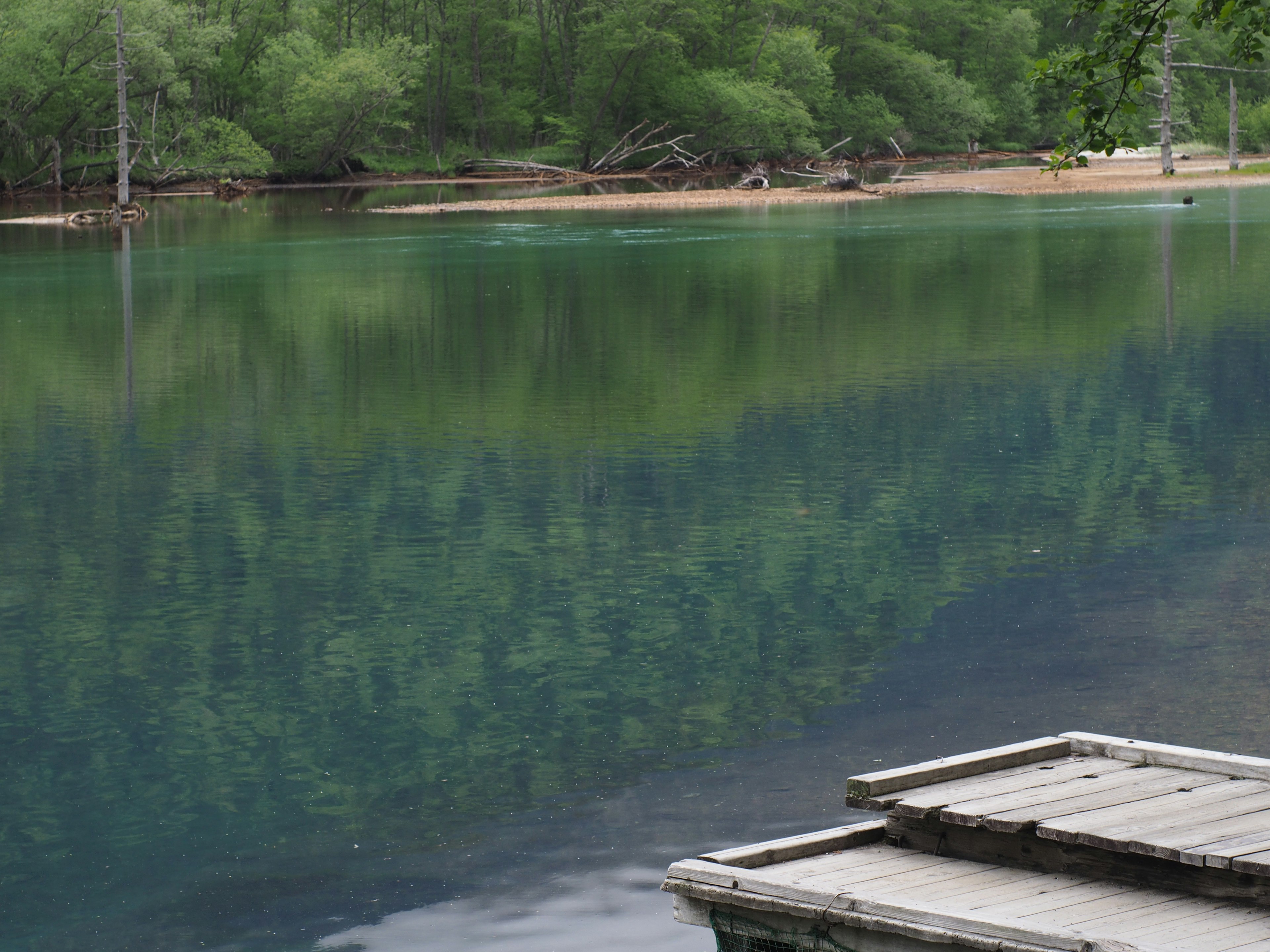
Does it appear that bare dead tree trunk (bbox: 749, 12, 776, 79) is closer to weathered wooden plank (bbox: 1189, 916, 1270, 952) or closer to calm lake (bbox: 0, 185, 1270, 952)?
calm lake (bbox: 0, 185, 1270, 952)

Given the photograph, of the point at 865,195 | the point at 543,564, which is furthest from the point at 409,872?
the point at 865,195

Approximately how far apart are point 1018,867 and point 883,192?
6605cm

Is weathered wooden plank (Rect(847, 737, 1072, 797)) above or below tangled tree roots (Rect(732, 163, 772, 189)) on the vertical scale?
below

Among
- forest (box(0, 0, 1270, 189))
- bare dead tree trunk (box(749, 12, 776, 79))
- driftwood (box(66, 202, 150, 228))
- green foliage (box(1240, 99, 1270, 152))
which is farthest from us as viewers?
bare dead tree trunk (box(749, 12, 776, 79))

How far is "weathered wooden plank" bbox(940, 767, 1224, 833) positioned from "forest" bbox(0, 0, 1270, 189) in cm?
7392

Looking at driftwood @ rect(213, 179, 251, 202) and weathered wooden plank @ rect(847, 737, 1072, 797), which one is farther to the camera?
driftwood @ rect(213, 179, 251, 202)

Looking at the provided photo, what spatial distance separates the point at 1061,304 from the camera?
86.3 feet

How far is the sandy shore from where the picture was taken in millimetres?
64625

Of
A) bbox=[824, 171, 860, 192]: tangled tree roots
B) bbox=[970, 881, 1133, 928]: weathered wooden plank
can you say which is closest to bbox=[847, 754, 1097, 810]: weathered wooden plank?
bbox=[970, 881, 1133, 928]: weathered wooden plank

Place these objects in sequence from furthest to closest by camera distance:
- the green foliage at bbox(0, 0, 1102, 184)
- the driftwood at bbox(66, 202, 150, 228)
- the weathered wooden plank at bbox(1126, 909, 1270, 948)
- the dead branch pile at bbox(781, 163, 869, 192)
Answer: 1. the green foliage at bbox(0, 0, 1102, 184)
2. the dead branch pile at bbox(781, 163, 869, 192)
3. the driftwood at bbox(66, 202, 150, 228)
4. the weathered wooden plank at bbox(1126, 909, 1270, 948)

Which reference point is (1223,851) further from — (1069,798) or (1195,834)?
(1069,798)

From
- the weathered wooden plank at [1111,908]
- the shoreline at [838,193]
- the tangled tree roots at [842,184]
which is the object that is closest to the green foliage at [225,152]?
the shoreline at [838,193]

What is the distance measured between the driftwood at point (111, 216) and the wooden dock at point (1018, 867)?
54645mm

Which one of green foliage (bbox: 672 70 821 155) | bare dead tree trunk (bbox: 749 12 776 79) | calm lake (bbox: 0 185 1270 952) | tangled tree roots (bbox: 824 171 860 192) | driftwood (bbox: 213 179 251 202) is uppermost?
bare dead tree trunk (bbox: 749 12 776 79)
